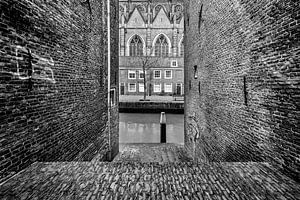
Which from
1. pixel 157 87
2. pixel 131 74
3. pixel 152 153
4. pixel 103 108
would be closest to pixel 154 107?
pixel 157 87

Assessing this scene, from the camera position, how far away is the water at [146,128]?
1348 cm

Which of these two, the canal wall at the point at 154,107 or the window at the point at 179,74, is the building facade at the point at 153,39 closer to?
the window at the point at 179,74

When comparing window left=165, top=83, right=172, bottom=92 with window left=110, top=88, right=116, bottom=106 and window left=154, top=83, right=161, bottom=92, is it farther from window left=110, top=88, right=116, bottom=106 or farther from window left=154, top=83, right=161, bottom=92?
window left=110, top=88, right=116, bottom=106

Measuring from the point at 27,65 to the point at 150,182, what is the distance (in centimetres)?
278

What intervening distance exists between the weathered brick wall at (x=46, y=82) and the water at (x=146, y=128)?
6.94 meters

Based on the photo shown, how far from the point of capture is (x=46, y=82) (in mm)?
4012

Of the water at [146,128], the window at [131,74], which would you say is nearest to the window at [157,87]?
the window at [131,74]

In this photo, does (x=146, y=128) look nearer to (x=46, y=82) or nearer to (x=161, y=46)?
(x=46, y=82)

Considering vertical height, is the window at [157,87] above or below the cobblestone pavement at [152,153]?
above

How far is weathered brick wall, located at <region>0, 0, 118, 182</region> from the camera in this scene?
299cm

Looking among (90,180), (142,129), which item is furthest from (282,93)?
(142,129)

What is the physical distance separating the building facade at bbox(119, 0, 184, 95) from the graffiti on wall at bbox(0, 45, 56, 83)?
1168 inches

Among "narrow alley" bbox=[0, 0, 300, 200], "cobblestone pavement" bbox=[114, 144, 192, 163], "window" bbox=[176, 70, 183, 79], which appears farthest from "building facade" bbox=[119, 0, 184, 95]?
"narrow alley" bbox=[0, 0, 300, 200]

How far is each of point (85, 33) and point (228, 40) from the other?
4.03 metres
